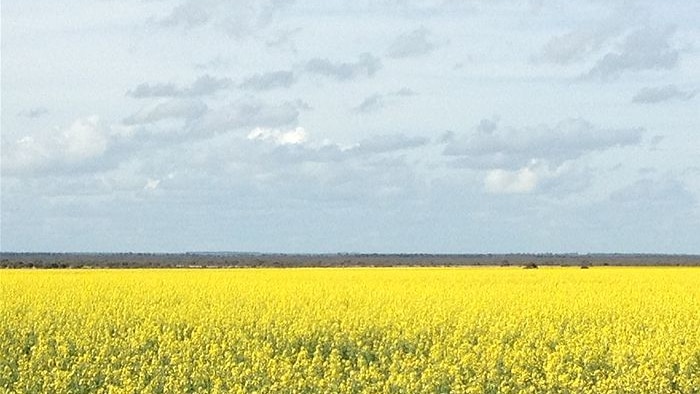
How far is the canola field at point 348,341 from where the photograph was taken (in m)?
15.0

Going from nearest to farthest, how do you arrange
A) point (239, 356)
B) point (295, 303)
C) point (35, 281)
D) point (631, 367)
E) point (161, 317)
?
point (631, 367)
point (239, 356)
point (161, 317)
point (295, 303)
point (35, 281)

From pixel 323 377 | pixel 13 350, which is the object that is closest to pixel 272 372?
pixel 323 377

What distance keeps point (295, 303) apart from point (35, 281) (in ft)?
49.7

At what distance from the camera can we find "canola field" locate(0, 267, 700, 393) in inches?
589

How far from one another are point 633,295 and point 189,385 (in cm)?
1766

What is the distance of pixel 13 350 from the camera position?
1952cm

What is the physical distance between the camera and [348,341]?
65.4 ft

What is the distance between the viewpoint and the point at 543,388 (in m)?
14.8

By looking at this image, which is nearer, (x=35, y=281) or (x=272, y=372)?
(x=272, y=372)

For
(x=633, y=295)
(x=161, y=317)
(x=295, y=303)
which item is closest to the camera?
(x=161, y=317)

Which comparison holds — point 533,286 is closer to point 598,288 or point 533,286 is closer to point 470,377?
point 598,288

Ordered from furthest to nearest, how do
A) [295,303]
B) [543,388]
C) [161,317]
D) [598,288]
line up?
[598,288] < [295,303] < [161,317] < [543,388]

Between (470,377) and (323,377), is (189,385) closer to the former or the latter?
(323,377)

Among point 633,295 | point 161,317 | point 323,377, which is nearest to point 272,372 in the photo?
point 323,377
